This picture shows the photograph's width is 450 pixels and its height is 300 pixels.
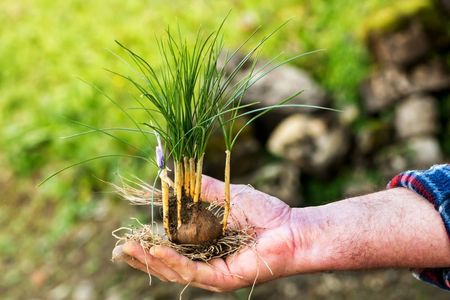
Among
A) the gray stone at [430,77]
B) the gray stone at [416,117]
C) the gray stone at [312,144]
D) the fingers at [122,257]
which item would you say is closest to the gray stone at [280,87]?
the gray stone at [312,144]

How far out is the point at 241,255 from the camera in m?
2.09

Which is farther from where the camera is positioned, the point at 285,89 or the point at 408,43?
the point at 285,89

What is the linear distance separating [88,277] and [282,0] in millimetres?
3189

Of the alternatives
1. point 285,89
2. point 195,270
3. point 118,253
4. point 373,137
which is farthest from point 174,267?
point 285,89

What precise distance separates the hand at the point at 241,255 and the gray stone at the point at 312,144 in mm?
2834

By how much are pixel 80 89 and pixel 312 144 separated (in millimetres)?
2298

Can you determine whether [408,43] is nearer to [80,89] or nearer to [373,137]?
[373,137]

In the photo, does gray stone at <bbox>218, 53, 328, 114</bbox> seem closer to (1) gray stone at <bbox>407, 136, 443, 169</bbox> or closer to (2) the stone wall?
(2) the stone wall

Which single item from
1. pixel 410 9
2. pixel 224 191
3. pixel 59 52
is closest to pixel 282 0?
pixel 410 9

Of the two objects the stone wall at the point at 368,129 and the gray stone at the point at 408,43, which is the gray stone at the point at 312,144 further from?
the gray stone at the point at 408,43

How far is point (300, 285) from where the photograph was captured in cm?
441

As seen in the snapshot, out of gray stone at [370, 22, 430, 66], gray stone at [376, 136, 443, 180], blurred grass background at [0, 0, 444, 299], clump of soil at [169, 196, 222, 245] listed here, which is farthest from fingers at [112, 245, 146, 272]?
gray stone at [370, 22, 430, 66]

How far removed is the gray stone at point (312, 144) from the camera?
5.01 metres

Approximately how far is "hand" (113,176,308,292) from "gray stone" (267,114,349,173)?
283 cm
